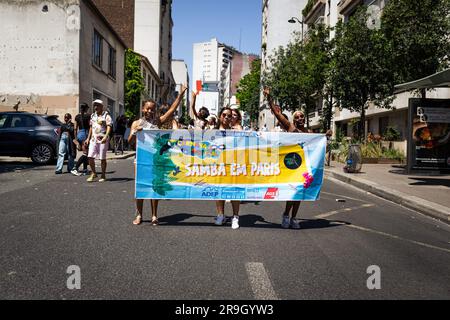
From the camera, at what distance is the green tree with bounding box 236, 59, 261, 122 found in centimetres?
7756

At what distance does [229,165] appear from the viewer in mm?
6438

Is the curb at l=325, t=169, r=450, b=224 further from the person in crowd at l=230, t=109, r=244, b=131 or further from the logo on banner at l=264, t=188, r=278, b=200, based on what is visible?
the person in crowd at l=230, t=109, r=244, b=131

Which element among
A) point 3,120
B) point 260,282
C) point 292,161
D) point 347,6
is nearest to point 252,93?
point 347,6

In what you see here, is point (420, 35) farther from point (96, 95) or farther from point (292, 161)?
point (96, 95)

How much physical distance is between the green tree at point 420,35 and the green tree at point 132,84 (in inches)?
1022

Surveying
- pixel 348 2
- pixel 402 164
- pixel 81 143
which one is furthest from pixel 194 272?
pixel 348 2

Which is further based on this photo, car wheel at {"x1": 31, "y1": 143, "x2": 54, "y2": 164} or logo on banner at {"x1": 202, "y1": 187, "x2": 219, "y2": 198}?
car wheel at {"x1": 31, "y1": 143, "x2": 54, "y2": 164}

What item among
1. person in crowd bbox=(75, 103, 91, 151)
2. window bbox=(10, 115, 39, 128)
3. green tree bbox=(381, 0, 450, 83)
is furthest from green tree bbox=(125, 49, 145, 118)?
person in crowd bbox=(75, 103, 91, 151)

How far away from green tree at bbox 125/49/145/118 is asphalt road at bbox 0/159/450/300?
101 ft

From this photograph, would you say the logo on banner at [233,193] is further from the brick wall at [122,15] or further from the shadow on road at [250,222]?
the brick wall at [122,15]

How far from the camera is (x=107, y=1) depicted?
151 feet

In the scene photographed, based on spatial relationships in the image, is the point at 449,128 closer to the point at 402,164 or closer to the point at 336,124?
the point at 402,164

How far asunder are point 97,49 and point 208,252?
22961 mm

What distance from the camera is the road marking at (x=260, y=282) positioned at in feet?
11.5
